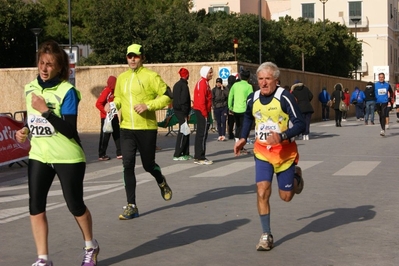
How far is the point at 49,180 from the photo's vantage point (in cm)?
661

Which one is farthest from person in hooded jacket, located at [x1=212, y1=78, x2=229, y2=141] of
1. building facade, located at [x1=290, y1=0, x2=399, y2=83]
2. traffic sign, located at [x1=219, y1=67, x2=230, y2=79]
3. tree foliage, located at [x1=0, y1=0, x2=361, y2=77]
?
building facade, located at [x1=290, y1=0, x2=399, y2=83]

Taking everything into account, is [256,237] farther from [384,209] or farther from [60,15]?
[60,15]

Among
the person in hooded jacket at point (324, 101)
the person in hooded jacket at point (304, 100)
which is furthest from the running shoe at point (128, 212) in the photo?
the person in hooded jacket at point (324, 101)

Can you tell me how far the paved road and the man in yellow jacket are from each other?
477 millimetres

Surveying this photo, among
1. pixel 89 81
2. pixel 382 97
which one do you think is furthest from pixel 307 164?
pixel 89 81

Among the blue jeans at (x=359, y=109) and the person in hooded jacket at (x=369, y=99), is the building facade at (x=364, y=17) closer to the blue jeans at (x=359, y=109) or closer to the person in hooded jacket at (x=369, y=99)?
the blue jeans at (x=359, y=109)

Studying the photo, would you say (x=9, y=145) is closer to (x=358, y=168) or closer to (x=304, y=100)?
(x=358, y=168)

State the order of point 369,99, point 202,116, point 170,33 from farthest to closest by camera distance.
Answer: point 170,33 < point 369,99 < point 202,116

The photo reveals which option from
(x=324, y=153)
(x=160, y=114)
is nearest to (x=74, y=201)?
(x=324, y=153)

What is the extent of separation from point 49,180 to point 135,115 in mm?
3021

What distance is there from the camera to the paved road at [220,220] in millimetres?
7391

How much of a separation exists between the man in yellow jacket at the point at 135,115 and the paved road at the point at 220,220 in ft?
1.56

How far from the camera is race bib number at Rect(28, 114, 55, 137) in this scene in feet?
21.2

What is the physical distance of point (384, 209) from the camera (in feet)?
32.8
